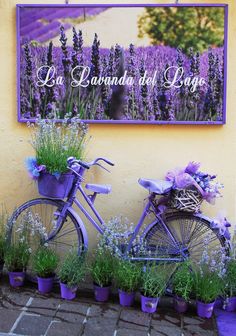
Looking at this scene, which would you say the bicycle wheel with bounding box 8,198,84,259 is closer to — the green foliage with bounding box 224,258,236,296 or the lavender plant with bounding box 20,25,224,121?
the lavender plant with bounding box 20,25,224,121

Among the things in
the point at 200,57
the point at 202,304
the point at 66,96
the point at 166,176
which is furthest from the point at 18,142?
the point at 202,304

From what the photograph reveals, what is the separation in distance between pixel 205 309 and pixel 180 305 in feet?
0.75

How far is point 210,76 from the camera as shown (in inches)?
200

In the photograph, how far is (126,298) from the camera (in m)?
4.82

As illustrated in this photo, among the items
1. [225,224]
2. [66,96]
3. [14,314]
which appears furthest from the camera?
[66,96]

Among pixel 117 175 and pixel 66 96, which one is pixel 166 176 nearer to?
pixel 117 175

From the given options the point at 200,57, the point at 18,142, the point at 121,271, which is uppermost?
the point at 200,57

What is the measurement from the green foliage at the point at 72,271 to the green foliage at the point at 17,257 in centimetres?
42

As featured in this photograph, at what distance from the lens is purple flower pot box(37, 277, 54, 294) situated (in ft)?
16.5

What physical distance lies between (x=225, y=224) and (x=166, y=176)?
74 centimetres

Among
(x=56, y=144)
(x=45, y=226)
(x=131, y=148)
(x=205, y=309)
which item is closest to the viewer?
(x=205, y=309)

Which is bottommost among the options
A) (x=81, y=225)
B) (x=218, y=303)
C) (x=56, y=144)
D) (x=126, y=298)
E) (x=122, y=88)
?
(x=218, y=303)

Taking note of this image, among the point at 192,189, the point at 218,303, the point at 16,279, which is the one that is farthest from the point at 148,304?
the point at 16,279

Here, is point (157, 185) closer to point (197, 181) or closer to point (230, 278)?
point (197, 181)
